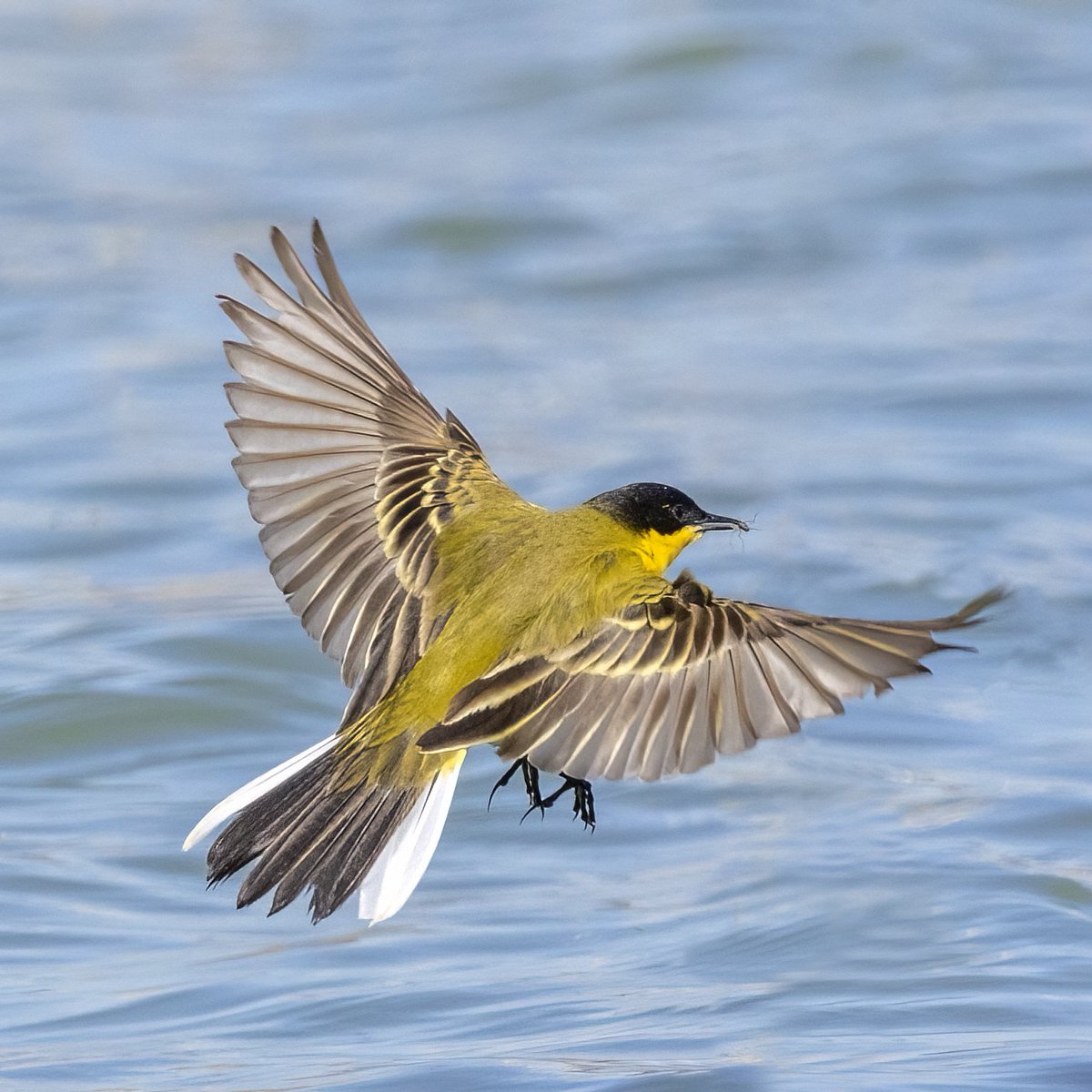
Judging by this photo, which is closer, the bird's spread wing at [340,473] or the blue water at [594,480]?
the bird's spread wing at [340,473]

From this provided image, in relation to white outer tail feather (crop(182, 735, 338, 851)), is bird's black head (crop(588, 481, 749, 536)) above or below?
above

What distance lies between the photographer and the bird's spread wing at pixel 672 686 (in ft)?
18.5

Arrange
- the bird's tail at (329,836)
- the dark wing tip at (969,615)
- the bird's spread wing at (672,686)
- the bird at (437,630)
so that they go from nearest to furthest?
the dark wing tip at (969,615), the bird's spread wing at (672,686), the bird at (437,630), the bird's tail at (329,836)

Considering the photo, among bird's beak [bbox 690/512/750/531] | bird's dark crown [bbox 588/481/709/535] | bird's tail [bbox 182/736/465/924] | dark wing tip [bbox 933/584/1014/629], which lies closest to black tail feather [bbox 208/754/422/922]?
bird's tail [bbox 182/736/465/924]

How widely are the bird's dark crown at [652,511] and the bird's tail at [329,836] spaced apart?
842 millimetres

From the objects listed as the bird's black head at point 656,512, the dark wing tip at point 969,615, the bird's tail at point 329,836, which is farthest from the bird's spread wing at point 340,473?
the dark wing tip at point 969,615

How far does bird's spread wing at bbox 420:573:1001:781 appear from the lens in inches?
222

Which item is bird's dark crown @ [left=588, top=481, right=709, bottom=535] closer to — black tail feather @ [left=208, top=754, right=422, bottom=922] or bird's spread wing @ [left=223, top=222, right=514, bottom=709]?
bird's spread wing @ [left=223, top=222, right=514, bottom=709]

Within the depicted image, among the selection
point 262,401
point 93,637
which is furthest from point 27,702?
point 262,401

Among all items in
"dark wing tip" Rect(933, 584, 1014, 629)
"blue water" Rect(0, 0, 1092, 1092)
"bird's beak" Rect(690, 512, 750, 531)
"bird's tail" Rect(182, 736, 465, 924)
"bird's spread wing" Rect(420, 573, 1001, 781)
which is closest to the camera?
"dark wing tip" Rect(933, 584, 1014, 629)

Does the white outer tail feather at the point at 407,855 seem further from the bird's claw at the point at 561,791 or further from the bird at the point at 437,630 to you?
the bird's claw at the point at 561,791

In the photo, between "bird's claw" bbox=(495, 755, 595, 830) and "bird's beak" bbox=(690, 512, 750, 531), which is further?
"bird's beak" bbox=(690, 512, 750, 531)

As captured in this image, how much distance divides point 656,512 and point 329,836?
133 centimetres

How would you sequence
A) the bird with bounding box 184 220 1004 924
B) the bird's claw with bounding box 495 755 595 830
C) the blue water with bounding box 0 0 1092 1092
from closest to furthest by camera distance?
the bird with bounding box 184 220 1004 924 → the bird's claw with bounding box 495 755 595 830 → the blue water with bounding box 0 0 1092 1092
